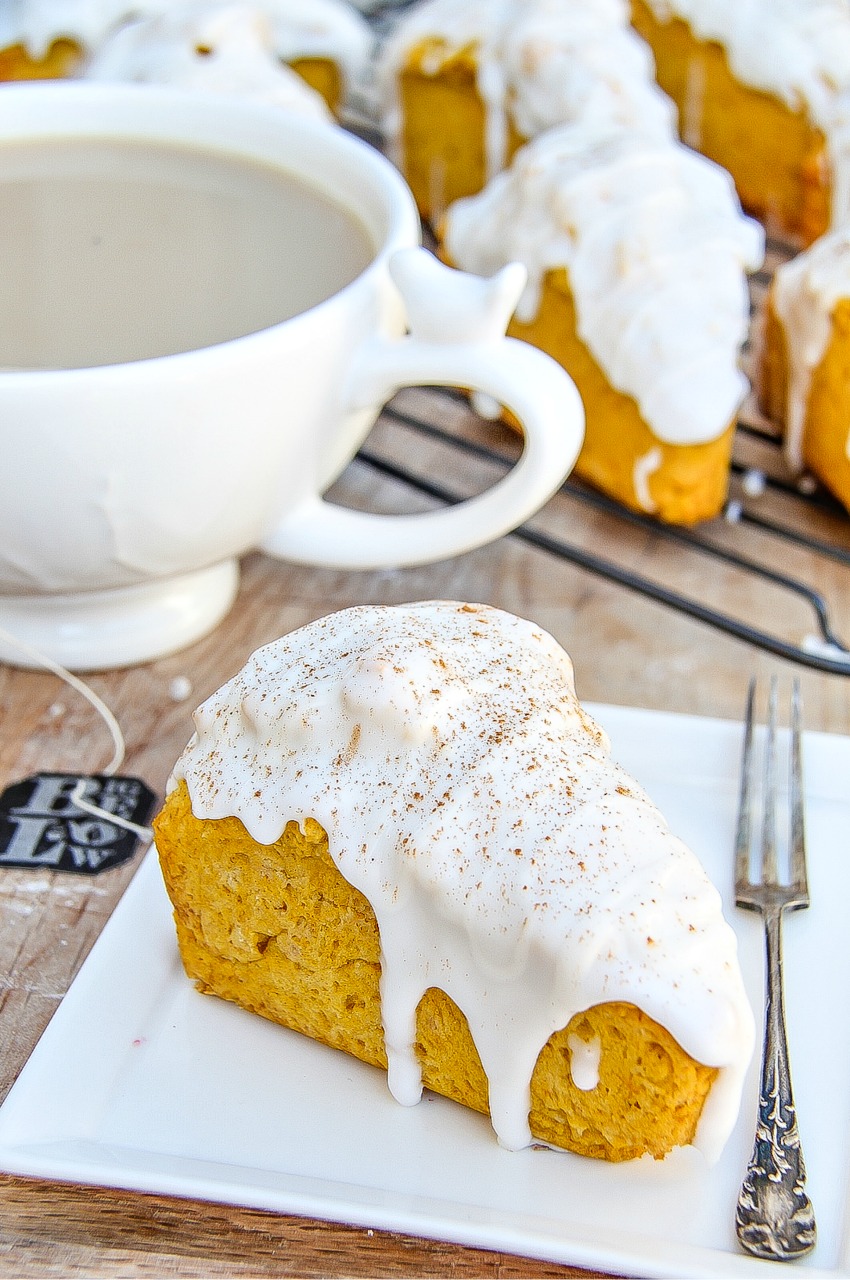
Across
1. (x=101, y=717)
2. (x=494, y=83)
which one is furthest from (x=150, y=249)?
(x=494, y=83)

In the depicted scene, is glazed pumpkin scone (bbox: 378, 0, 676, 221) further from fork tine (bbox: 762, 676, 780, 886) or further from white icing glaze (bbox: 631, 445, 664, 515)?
fork tine (bbox: 762, 676, 780, 886)

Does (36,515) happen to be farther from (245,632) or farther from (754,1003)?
(754,1003)

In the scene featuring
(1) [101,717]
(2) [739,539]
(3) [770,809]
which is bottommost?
(1) [101,717]

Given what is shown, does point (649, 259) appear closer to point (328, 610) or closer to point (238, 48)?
point (328, 610)

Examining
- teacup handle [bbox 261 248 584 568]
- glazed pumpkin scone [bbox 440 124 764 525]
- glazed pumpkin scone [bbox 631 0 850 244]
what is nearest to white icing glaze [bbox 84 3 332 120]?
glazed pumpkin scone [bbox 440 124 764 525]

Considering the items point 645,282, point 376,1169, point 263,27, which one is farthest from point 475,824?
point 263,27

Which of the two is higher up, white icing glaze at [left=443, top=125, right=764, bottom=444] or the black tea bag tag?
white icing glaze at [left=443, top=125, right=764, bottom=444]
